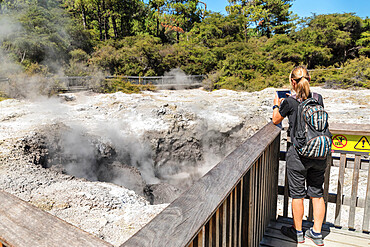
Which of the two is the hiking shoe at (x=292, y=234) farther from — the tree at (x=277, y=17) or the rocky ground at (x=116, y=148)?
the tree at (x=277, y=17)

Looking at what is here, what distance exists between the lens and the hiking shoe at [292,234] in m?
2.36

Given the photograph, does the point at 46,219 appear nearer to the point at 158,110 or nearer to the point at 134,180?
the point at 134,180

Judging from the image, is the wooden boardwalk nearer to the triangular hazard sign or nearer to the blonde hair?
the triangular hazard sign

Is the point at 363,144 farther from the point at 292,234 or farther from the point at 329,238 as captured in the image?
→ the point at 292,234

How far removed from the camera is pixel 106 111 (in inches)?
395

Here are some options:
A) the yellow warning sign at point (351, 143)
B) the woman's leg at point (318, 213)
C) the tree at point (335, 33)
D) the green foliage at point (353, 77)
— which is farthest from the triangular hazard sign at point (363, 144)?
the tree at point (335, 33)

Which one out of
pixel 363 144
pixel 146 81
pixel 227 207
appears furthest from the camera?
pixel 146 81

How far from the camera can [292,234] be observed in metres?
2.41

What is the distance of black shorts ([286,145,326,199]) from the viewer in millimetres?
2246

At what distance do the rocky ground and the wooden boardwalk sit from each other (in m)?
1.55

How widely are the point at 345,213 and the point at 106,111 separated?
8021mm

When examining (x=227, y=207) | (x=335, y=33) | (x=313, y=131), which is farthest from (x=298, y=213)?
(x=335, y=33)

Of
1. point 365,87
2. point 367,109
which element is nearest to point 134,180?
point 367,109

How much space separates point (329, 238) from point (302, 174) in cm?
68
